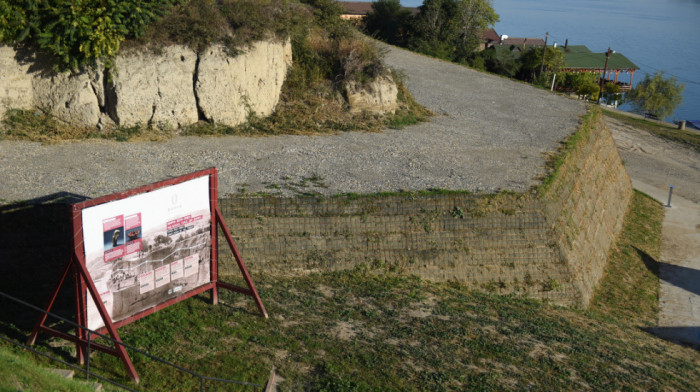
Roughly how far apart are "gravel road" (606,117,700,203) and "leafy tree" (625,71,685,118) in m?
28.3

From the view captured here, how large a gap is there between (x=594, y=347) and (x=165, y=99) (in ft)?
44.3

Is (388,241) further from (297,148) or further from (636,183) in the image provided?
(636,183)

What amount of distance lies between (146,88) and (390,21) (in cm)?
3192

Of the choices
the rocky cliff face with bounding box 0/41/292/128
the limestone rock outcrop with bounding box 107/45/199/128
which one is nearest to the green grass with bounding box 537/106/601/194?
the rocky cliff face with bounding box 0/41/292/128

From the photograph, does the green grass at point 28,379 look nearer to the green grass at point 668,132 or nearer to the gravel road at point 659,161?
the gravel road at point 659,161

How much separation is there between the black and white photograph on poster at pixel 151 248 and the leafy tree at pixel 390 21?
37.0m

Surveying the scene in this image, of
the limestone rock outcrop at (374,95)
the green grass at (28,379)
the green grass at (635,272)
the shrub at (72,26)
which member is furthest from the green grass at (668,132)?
the green grass at (28,379)

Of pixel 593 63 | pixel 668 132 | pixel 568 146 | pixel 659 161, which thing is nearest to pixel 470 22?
pixel 668 132

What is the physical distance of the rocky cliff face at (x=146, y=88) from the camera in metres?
17.8

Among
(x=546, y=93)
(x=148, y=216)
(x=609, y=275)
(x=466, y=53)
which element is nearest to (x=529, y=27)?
(x=466, y=53)

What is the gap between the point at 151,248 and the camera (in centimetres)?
978

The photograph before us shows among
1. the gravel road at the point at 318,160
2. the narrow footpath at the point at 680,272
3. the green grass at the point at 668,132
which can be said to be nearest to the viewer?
the gravel road at the point at 318,160

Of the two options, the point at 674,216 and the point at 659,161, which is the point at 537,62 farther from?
the point at 674,216

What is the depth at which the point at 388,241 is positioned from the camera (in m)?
14.8
